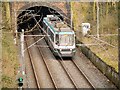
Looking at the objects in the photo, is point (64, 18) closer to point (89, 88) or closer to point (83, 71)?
point (83, 71)

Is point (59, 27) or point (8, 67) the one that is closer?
point (8, 67)

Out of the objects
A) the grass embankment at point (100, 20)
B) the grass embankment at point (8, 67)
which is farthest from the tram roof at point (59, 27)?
the grass embankment at point (8, 67)

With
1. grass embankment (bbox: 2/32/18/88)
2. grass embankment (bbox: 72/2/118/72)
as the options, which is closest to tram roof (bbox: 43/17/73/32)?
grass embankment (bbox: 72/2/118/72)

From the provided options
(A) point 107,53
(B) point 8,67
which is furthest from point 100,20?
(B) point 8,67

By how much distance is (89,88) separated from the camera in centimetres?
2284

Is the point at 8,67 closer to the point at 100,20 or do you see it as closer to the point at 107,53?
the point at 107,53

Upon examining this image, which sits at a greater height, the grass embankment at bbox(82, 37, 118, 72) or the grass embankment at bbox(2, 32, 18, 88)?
the grass embankment at bbox(2, 32, 18, 88)

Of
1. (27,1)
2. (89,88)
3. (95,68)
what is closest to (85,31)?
(27,1)

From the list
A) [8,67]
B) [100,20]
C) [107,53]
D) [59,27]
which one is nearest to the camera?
[8,67]

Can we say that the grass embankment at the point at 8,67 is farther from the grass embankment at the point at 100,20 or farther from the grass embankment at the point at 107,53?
the grass embankment at the point at 100,20

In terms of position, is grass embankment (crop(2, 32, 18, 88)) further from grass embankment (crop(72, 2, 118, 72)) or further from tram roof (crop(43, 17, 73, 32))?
grass embankment (crop(72, 2, 118, 72))

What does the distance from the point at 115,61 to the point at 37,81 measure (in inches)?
232

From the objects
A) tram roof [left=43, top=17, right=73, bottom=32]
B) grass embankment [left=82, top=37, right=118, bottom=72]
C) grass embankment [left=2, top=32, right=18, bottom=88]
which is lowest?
grass embankment [left=82, top=37, right=118, bottom=72]

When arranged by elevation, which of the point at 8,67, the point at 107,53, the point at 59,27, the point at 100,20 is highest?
the point at 59,27
